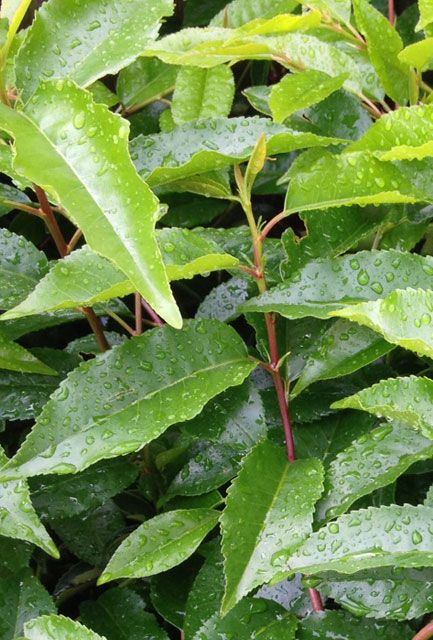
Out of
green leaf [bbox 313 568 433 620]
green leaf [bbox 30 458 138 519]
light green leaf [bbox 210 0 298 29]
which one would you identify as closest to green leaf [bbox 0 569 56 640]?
green leaf [bbox 30 458 138 519]

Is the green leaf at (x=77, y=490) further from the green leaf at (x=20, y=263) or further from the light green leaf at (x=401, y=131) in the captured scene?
the light green leaf at (x=401, y=131)

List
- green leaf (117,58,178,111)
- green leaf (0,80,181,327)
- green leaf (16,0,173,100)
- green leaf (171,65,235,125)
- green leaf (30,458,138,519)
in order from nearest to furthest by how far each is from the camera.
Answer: green leaf (0,80,181,327), green leaf (16,0,173,100), green leaf (30,458,138,519), green leaf (171,65,235,125), green leaf (117,58,178,111)

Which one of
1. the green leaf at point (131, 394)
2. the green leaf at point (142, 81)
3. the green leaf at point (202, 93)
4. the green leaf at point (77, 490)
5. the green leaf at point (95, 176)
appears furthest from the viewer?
the green leaf at point (142, 81)

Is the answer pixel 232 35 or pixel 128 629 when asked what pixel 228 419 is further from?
pixel 232 35

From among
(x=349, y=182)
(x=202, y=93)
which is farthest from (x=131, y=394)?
(x=202, y=93)

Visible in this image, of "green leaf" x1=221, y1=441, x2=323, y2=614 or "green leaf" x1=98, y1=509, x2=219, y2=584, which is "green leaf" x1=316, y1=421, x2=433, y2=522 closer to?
"green leaf" x1=221, y1=441, x2=323, y2=614

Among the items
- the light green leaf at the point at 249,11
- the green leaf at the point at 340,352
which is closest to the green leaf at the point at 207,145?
the green leaf at the point at 340,352
